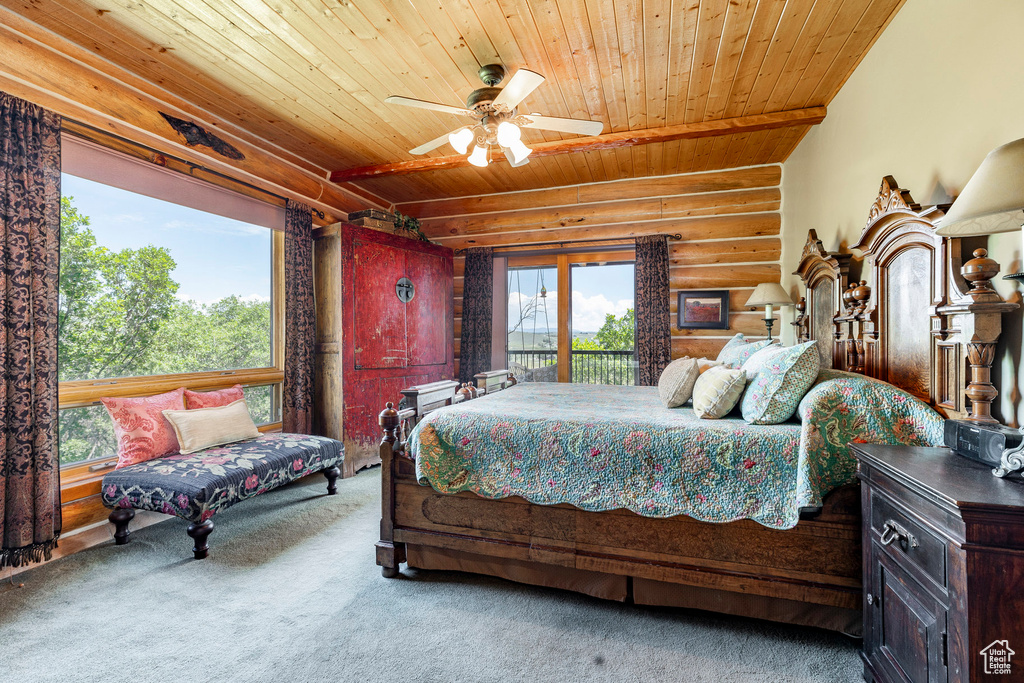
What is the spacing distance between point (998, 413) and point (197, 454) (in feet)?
12.8

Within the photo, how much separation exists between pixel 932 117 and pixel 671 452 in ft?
6.10

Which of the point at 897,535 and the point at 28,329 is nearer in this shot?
the point at 897,535

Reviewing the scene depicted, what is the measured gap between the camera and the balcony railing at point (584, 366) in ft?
16.3

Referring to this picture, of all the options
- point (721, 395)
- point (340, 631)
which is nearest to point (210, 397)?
point (340, 631)

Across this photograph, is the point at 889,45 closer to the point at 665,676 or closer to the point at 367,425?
the point at 665,676

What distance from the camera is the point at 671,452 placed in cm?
189

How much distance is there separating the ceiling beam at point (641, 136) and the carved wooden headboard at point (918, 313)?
4.23ft

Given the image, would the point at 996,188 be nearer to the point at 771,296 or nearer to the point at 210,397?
the point at 771,296

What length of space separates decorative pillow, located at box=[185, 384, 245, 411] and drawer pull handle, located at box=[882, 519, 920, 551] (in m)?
3.72

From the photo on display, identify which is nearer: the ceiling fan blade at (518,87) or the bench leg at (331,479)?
the ceiling fan blade at (518,87)

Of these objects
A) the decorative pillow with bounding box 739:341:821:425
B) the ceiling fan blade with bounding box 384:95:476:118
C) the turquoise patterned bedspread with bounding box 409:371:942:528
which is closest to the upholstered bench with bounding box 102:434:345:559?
the turquoise patterned bedspread with bounding box 409:371:942:528

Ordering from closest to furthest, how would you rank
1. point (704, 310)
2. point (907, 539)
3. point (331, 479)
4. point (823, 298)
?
point (907, 539), point (823, 298), point (331, 479), point (704, 310)

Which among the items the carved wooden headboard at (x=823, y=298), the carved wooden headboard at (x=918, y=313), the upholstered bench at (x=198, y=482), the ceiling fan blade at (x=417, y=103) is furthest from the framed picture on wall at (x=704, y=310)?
the upholstered bench at (x=198, y=482)

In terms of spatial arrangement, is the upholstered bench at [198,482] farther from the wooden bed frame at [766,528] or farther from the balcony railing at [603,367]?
the balcony railing at [603,367]
